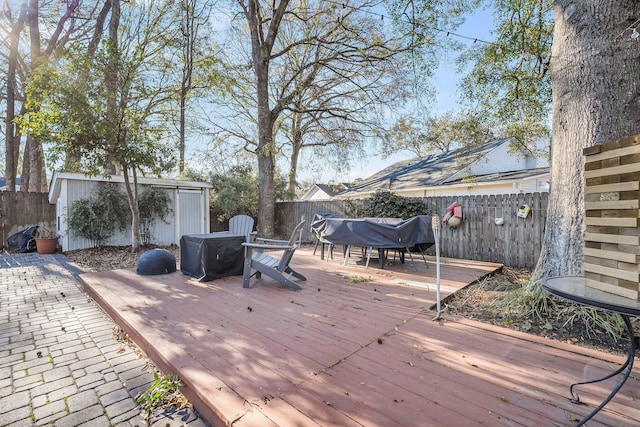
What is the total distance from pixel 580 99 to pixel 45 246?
11.5 meters

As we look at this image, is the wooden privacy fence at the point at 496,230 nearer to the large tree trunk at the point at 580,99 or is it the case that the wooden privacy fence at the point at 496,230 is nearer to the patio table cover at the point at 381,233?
the patio table cover at the point at 381,233

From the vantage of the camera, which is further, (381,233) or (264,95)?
(264,95)

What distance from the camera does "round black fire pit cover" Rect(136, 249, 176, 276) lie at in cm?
487

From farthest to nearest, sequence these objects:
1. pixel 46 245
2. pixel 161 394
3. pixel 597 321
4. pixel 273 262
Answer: pixel 46 245
pixel 273 262
pixel 597 321
pixel 161 394

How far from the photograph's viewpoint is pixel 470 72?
6.23 m

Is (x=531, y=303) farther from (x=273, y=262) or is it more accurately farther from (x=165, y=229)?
(x=165, y=229)

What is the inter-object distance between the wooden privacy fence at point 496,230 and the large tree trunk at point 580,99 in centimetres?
265

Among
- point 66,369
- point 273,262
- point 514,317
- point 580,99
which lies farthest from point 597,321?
point 66,369

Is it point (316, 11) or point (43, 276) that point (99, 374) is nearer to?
point (43, 276)

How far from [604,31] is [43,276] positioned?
28.5 ft

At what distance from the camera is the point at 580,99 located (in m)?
2.90

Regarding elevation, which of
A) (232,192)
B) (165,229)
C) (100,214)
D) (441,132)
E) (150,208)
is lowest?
(165,229)

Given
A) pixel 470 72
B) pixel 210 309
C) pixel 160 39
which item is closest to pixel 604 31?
pixel 470 72

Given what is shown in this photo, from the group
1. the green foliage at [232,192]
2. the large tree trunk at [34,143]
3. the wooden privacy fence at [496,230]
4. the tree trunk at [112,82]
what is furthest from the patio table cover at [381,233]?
the large tree trunk at [34,143]
